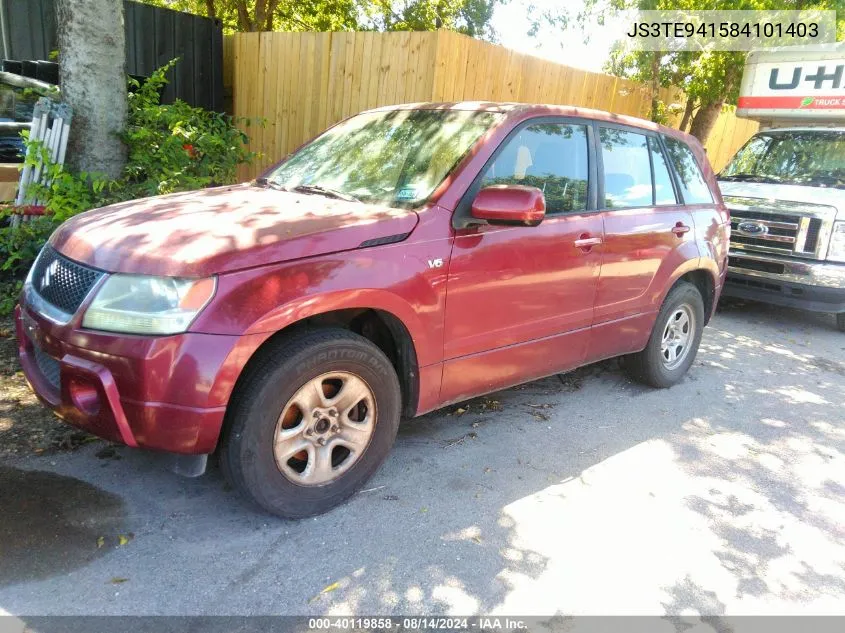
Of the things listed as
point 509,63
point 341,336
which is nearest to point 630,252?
point 341,336

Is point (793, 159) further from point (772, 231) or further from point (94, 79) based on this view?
point (94, 79)

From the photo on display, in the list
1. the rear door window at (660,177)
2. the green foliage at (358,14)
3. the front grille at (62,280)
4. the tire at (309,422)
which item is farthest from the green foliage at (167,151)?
the green foliage at (358,14)

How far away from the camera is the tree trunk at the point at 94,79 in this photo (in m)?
5.30

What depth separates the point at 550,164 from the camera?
387cm

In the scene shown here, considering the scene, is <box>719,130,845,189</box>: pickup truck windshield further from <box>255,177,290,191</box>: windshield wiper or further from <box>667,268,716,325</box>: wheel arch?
<box>255,177,290,191</box>: windshield wiper

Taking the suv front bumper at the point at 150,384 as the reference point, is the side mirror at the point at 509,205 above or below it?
above

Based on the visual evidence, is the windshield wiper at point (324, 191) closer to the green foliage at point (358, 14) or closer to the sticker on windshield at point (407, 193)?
the sticker on windshield at point (407, 193)

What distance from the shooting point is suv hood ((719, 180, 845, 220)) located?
695 cm

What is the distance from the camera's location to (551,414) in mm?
4426

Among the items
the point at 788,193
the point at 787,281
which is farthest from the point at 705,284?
the point at 788,193

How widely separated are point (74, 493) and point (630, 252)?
342 centimetres

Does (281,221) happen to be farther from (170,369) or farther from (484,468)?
(484,468)

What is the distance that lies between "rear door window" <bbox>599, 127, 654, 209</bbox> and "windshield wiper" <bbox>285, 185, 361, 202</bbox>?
166 centimetres
